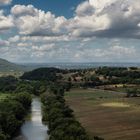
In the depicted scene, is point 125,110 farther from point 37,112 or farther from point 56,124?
point 56,124

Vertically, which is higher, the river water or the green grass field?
the green grass field

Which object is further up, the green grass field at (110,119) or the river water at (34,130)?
the green grass field at (110,119)

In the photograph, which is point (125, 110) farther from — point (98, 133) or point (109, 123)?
point (98, 133)

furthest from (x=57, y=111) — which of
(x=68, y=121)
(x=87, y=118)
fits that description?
(x=68, y=121)

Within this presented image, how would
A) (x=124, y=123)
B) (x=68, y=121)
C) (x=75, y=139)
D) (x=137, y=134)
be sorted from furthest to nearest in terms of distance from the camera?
(x=124, y=123) → (x=137, y=134) → (x=68, y=121) → (x=75, y=139)

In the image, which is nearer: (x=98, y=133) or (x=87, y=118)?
(x=98, y=133)

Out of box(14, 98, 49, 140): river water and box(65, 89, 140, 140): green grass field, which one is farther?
box(14, 98, 49, 140): river water

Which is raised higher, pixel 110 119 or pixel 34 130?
pixel 110 119

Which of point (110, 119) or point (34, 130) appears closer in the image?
point (34, 130)

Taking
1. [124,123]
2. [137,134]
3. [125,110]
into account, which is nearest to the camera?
[137,134]

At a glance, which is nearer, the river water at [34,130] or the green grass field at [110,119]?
the green grass field at [110,119]
